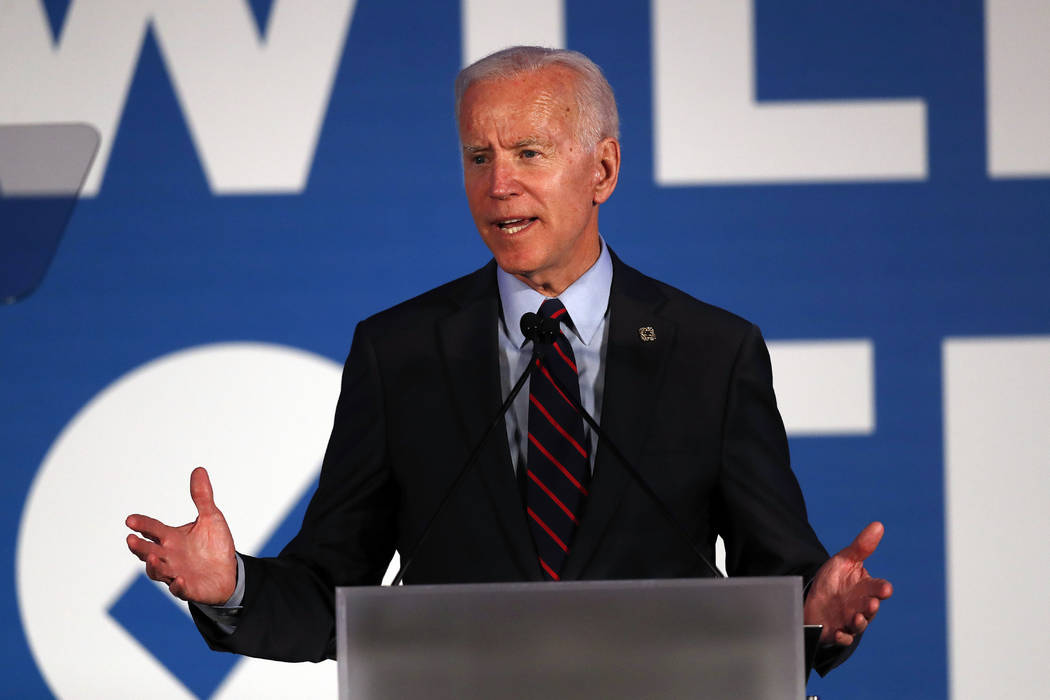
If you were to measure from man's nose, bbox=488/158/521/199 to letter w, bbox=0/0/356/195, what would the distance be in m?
1.34

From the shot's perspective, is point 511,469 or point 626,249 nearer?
point 511,469

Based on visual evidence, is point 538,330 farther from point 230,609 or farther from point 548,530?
point 230,609

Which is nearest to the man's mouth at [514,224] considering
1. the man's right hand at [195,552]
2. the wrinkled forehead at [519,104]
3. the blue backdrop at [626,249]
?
the wrinkled forehead at [519,104]

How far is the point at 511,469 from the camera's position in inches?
64.5

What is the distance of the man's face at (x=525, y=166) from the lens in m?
1.63

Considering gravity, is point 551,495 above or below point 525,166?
below

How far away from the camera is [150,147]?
2869 millimetres

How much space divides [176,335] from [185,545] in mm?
1586

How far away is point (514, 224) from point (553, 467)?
331mm

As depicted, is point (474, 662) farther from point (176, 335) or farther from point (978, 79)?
point (978, 79)

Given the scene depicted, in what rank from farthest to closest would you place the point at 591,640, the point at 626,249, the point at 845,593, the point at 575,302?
the point at 626,249 < the point at 575,302 < the point at 845,593 < the point at 591,640

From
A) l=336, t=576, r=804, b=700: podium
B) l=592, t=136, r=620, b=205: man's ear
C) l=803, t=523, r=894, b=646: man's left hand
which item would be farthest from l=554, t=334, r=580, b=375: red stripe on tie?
l=336, t=576, r=804, b=700: podium

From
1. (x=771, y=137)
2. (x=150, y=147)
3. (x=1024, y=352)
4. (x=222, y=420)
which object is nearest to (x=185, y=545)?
(x=222, y=420)

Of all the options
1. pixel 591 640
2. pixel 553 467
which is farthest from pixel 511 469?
pixel 591 640
